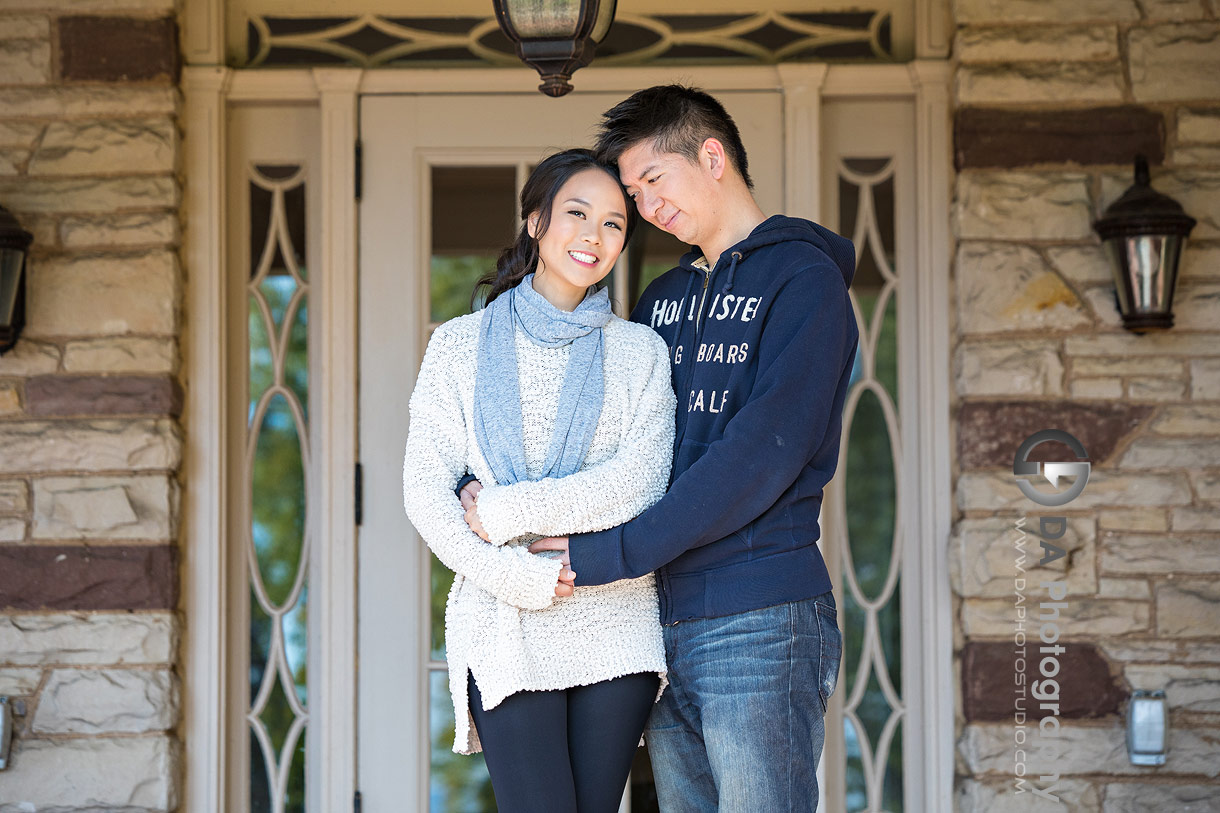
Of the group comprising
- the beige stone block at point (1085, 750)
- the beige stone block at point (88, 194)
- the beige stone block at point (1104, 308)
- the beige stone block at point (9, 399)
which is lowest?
the beige stone block at point (1085, 750)

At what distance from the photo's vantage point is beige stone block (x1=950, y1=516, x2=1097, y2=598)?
2988 millimetres

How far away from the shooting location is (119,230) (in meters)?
3.12

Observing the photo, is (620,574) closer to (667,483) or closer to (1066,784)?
(667,483)

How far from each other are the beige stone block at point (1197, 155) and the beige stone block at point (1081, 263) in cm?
30

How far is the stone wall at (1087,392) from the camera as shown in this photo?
9.71 feet

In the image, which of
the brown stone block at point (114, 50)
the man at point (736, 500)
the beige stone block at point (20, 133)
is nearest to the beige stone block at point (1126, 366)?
the man at point (736, 500)

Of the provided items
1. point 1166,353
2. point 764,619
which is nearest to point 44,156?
point 764,619

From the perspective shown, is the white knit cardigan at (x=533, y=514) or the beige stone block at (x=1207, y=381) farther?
the beige stone block at (x=1207, y=381)

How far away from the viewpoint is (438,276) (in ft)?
11.0

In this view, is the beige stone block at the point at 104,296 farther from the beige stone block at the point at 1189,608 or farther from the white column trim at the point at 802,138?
the beige stone block at the point at 1189,608

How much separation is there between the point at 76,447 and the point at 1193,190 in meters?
2.87

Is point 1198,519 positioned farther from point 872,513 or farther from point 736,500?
point 736,500

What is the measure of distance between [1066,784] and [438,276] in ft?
6.79

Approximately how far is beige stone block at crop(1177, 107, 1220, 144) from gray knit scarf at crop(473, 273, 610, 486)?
1.87 metres
